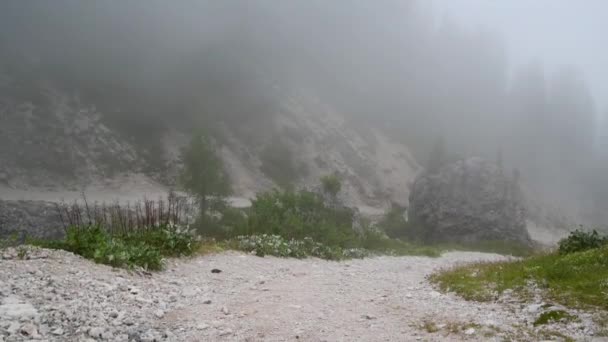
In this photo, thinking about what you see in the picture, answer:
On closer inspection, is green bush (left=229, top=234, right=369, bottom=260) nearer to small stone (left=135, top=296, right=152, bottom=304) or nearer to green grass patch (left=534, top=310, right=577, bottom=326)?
small stone (left=135, top=296, right=152, bottom=304)

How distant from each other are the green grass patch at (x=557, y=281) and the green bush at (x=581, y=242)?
10.8ft

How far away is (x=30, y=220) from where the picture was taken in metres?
36.0

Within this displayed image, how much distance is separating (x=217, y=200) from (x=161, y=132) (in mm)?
47237

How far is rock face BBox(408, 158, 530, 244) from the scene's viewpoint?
52.9 meters

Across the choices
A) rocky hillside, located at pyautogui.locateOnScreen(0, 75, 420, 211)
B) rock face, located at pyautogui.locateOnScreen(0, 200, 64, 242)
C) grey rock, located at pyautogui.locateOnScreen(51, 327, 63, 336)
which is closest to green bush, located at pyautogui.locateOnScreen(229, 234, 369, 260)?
grey rock, located at pyautogui.locateOnScreen(51, 327, 63, 336)

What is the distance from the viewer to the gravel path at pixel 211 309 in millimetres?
7699

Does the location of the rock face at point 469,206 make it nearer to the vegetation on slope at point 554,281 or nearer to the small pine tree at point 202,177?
the small pine tree at point 202,177

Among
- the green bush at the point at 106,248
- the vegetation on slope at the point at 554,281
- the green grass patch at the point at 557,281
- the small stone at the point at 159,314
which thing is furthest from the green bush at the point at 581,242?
the green bush at the point at 106,248

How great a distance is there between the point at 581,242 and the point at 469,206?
38543 mm

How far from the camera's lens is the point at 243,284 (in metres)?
13.2

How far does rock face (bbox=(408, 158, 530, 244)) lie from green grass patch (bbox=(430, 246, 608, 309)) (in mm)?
40540

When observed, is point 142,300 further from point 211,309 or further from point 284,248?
point 284,248

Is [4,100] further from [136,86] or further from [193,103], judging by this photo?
[193,103]

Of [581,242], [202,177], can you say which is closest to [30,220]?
[202,177]
